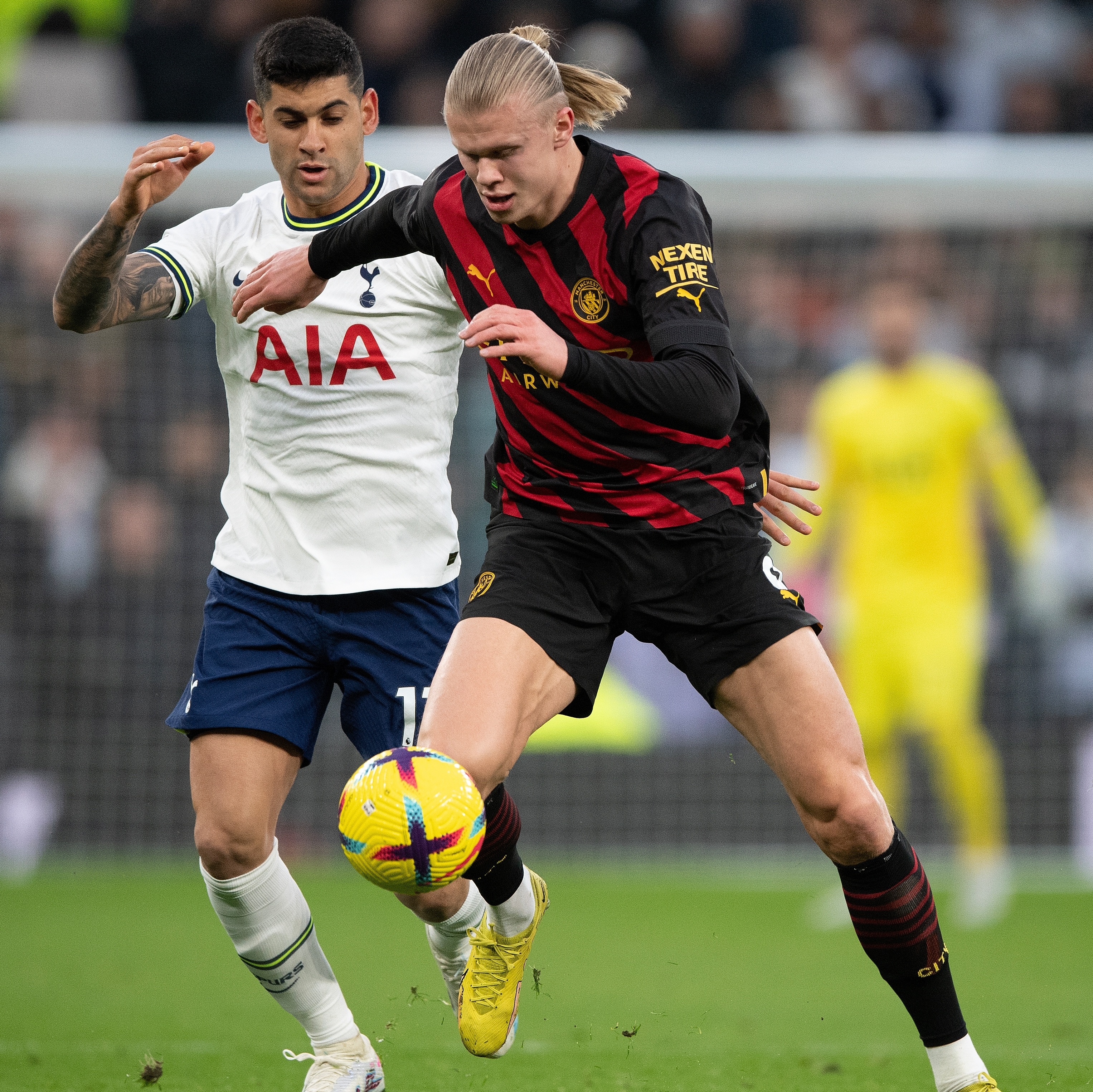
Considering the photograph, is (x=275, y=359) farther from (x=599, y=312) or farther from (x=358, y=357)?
(x=599, y=312)

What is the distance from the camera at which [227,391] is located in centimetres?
484

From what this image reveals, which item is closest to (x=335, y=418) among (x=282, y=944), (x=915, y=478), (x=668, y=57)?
(x=282, y=944)

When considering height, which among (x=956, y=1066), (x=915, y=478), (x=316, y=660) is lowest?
(x=915, y=478)

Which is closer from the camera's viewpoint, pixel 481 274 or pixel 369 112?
pixel 481 274

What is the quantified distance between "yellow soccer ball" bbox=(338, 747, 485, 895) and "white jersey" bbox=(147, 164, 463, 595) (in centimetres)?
103

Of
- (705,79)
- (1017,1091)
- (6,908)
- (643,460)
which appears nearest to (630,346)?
(643,460)

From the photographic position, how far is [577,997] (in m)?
6.48

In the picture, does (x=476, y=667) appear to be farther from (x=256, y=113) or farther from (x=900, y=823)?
(x=900, y=823)

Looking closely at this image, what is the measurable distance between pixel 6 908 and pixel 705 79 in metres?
7.26

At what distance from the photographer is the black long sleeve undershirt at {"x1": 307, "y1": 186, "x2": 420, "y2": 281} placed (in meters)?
4.30

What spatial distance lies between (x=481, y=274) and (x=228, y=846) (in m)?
1.59

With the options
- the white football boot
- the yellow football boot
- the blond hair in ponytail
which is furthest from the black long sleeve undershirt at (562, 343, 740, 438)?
the white football boot

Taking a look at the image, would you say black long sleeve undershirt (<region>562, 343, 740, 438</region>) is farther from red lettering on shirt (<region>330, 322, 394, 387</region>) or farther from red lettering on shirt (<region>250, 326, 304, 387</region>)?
red lettering on shirt (<region>250, 326, 304, 387</region>)

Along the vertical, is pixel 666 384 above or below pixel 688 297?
below
